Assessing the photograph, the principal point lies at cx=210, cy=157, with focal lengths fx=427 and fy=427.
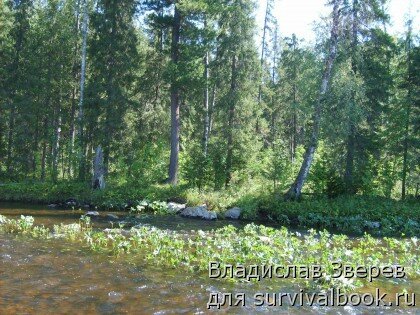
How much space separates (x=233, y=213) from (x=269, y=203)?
1689 mm

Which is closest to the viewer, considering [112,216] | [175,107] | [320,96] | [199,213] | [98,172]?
[112,216]

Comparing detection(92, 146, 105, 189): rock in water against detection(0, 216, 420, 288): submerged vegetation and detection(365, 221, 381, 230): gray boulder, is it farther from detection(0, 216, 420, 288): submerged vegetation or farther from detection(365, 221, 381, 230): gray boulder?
detection(365, 221, 381, 230): gray boulder

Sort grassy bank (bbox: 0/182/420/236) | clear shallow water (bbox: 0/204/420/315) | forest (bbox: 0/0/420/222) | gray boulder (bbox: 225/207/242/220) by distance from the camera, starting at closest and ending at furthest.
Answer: clear shallow water (bbox: 0/204/420/315), grassy bank (bbox: 0/182/420/236), gray boulder (bbox: 225/207/242/220), forest (bbox: 0/0/420/222)

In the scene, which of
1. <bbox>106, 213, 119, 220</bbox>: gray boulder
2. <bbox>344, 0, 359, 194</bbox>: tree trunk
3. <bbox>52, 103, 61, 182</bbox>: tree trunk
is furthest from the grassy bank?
<bbox>106, 213, 119, 220</bbox>: gray boulder

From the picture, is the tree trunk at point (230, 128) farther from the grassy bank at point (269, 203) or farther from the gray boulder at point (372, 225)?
the gray boulder at point (372, 225)

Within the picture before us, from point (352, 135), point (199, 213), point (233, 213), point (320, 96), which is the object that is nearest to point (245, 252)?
point (199, 213)

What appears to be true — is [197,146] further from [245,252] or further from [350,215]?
[245,252]

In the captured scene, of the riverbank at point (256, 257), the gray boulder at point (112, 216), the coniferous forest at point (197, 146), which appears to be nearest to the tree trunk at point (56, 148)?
the coniferous forest at point (197, 146)

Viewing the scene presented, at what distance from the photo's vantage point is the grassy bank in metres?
17.1

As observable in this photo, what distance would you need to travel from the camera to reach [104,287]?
7.36 metres

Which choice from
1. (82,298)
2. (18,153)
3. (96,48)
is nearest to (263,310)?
(82,298)

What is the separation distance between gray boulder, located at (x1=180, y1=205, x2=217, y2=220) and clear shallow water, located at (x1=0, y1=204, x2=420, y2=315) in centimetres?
824

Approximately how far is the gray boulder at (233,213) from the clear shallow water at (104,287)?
9.00m

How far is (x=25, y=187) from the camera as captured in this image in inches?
891
